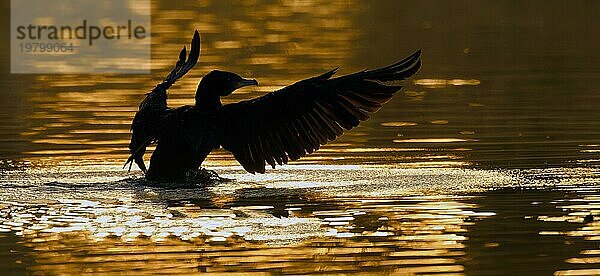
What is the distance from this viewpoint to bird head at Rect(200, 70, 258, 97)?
12.8 metres

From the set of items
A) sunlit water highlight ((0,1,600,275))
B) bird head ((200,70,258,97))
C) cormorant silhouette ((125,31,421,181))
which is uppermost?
bird head ((200,70,258,97))

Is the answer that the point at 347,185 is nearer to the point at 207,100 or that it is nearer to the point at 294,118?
the point at 294,118

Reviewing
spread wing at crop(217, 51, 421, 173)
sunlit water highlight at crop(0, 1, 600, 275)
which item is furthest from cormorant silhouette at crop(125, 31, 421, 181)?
sunlit water highlight at crop(0, 1, 600, 275)

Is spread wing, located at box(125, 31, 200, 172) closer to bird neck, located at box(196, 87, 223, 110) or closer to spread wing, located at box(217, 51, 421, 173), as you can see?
bird neck, located at box(196, 87, 223, 110)

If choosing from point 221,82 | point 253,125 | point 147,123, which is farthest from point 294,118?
point 147,123

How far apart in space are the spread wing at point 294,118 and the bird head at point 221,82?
0.45ft

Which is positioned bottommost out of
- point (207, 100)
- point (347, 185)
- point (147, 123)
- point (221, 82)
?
point (347, 185)

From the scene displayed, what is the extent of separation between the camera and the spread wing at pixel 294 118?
1266 centimetres

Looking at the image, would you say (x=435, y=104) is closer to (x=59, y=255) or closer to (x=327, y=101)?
(x=327, y=101)

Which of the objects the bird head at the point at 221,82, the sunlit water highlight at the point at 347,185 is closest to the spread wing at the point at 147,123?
the sunlit water highlight at the point at 347,185

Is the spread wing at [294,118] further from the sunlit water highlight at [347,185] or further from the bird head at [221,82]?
the sunlit water highlight at [347,185]

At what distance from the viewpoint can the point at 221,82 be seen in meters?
12.9

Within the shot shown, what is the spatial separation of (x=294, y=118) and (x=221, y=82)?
23.7 inches

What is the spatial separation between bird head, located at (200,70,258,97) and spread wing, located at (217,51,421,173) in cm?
14
